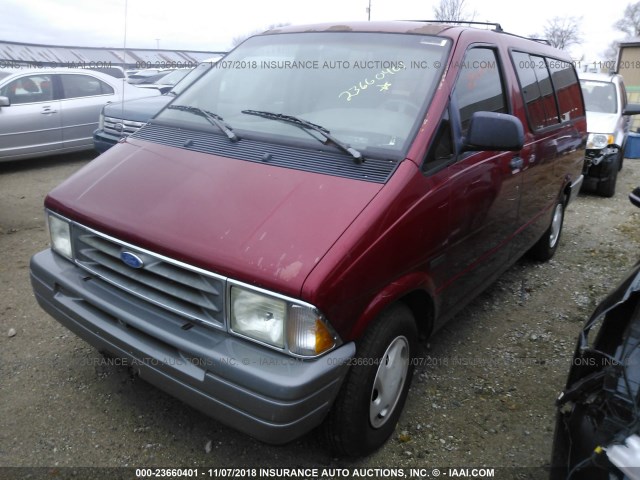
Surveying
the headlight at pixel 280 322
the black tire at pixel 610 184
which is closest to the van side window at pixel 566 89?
the black tire at pixel 610 184

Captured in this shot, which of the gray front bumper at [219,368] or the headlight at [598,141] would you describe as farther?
the headlight at [598,141]

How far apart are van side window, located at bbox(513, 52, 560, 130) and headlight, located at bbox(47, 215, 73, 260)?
10.1ft

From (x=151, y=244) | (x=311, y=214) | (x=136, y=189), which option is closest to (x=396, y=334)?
(x=311, y=214)

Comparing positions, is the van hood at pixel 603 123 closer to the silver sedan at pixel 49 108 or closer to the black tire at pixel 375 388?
the black tire at pixel 375 388

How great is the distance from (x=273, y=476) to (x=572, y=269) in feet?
12.6

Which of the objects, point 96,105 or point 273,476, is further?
point 96,105

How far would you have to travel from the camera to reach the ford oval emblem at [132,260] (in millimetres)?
2225

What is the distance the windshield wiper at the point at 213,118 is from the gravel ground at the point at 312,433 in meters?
A: 1.51

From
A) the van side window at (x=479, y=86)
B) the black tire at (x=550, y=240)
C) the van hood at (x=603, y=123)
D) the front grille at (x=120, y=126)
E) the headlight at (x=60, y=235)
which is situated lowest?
the black tire at (x=550, y=240)

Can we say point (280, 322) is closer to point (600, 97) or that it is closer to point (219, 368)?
point (219, 368)

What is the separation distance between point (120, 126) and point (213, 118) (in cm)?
445

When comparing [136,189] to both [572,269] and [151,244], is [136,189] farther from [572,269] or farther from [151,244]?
[572,269]

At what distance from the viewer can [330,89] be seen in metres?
2.81

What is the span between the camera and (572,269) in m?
4.98
